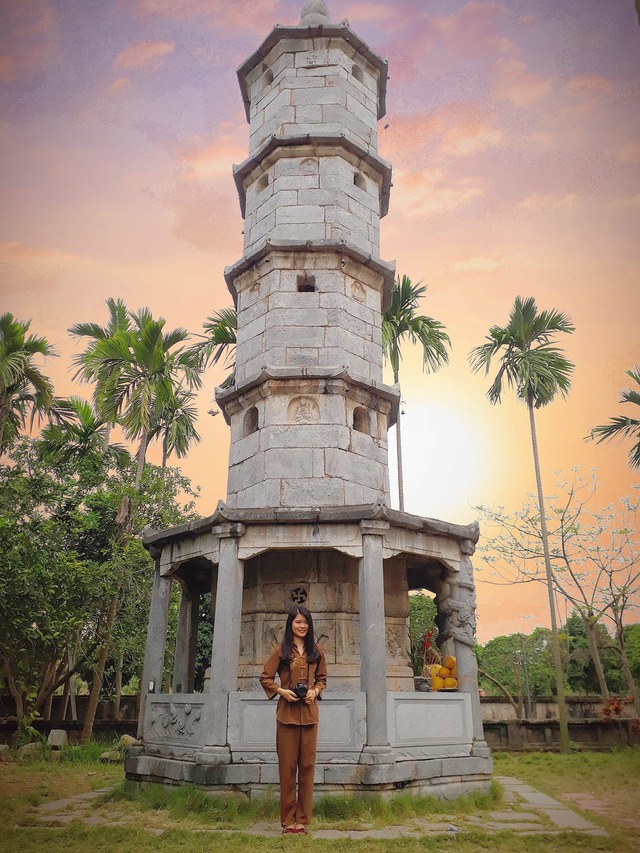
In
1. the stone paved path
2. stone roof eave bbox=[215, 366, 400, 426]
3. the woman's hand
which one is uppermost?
stone roof eave bbox=[215, 366, 400, 426]

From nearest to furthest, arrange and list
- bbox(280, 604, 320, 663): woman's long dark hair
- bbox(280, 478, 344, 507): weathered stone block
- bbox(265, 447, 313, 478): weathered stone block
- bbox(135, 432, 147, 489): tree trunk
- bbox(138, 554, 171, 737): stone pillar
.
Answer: bbox(280, 604, 320, 663): woman's long dark hair
bbox(138, 554, 171, 737): stone pillar
bbox(280, 478, 344, 507): weathered stone block
bbox(265, 447, 313, 478): weathered stone block
bbox(135, 432, 147, 489): tree trunk

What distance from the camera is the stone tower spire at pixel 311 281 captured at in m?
10.5

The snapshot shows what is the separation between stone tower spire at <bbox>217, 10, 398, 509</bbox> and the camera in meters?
10.5

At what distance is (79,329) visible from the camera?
21.8 metres

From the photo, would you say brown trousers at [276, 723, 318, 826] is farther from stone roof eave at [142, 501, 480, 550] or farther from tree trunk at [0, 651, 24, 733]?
tree trunk at [0, 651, 24, 733]

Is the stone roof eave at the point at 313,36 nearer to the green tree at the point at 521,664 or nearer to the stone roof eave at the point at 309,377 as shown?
the stone roof eave at the point at 309,377

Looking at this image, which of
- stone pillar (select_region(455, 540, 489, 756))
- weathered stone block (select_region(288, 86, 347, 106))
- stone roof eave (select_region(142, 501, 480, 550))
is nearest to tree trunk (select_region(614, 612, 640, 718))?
stone pillar (select_region(455, 540, 489, 756))

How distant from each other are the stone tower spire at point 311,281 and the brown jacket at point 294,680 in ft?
10.0

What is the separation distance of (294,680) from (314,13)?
44.4ft

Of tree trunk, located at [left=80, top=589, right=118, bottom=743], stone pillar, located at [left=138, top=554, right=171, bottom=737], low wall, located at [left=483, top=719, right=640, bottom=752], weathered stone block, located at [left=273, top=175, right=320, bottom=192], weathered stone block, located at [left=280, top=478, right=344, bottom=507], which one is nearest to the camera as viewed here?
stone pillar, located at [left=138, top=554, right=171, bottom=737]

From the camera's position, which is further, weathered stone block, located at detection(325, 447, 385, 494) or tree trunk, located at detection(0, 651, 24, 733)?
tree trunk, located at detection(0, 651, 24, 733)

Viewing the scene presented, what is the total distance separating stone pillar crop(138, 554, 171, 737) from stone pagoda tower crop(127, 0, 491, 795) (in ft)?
0.13

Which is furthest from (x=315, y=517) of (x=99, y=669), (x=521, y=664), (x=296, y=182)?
(x=521, y=664)

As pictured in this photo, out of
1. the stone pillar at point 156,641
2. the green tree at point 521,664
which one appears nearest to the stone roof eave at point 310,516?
the stone pillar at point 156,641
